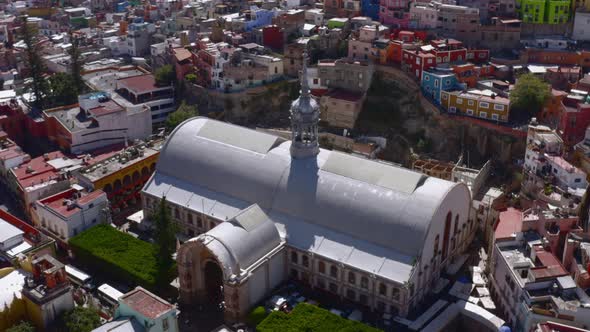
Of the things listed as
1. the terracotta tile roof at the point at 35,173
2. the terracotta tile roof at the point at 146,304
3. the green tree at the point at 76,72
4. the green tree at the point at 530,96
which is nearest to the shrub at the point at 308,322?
the terracotta tile roof at the point at 146,304

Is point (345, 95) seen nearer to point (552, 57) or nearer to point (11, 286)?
point (552, 57)

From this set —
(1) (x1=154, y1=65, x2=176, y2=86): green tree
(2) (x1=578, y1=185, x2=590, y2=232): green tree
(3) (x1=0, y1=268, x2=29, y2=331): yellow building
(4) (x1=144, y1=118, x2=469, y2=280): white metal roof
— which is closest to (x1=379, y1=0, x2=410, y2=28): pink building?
(1) (x1=154, y1=65, x2=176, y2=86): green tree

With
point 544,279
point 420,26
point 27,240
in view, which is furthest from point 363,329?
point 420,26

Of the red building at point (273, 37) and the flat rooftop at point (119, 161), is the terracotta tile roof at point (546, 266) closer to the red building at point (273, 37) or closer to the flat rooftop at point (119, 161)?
the flat rooftop at point (119, 161)

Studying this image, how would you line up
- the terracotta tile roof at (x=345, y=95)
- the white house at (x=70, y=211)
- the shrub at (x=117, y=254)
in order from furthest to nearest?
the terracotta tile roof at (x=345, y=95), the white house at (x=70, y=211), the shrub at (x=117, y=254)

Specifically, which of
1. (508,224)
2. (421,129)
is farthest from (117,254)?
(421,129)

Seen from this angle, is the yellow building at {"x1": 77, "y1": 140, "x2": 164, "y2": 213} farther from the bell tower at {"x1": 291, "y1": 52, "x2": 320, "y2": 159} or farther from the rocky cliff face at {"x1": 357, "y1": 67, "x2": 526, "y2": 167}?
the rocky cliff face at {"x1": 357, "y1": 67, "x2": 526, "y2": 167}
